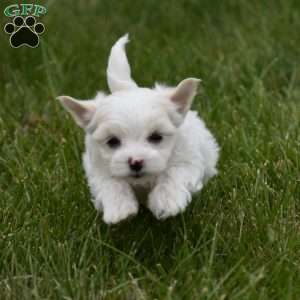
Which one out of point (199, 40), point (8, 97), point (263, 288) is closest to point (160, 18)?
point (199, 40)

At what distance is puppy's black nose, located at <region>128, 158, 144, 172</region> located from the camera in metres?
3.92

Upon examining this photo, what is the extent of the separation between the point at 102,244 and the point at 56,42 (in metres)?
3.64

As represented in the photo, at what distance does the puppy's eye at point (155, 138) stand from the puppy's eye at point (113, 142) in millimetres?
156

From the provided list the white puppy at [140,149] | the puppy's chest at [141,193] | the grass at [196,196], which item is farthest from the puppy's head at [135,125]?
the grass at [196,196]

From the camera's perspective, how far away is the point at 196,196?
4863 millimetres

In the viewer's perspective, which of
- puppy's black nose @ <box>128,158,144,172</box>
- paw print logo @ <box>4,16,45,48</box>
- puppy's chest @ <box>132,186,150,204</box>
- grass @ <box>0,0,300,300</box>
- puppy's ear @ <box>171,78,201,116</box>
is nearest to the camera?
puppy's black nose @ <box>128,158,144,172</box>

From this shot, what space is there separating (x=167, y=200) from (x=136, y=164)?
30cm

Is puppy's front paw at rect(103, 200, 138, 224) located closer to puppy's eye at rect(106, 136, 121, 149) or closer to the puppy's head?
the puppy's head

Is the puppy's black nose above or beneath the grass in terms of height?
above

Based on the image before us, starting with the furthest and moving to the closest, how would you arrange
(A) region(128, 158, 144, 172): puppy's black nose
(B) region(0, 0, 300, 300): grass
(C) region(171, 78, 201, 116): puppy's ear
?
1. (C) region(171, 78, 201, 116): puppy's ear
2. (B) region(0, 0, 300, 300): grass
3. (A) region(128, 158, 144, 172): puppy's black nose

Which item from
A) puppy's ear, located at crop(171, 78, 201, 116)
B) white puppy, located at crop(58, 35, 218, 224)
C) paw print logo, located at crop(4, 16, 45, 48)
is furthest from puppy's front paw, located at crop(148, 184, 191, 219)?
paw print logo, located at crop(4, 16, 45, 48)

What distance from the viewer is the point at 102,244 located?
4406mm

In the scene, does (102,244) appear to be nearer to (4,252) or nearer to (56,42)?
(4,252)

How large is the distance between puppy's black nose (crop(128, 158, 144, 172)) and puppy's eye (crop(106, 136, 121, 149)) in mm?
165
